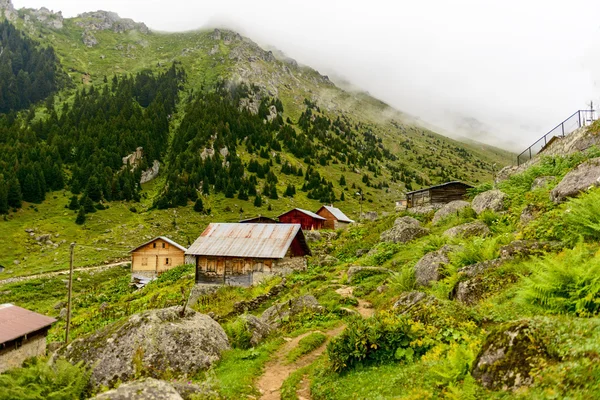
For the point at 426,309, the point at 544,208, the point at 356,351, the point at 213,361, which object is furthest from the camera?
the point at 544,208

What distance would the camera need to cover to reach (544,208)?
1819cm

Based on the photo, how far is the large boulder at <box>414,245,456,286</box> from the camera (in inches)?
673

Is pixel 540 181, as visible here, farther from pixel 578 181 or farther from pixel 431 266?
pixel 431 266

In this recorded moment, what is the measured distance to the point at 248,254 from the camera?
3481 cm

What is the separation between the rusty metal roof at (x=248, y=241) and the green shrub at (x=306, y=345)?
765 inches

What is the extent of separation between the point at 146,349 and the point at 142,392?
14.6ft

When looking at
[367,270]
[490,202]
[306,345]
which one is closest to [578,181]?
[490,202]

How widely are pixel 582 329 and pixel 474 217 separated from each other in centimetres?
2282

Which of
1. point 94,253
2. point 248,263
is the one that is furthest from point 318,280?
point 94,253

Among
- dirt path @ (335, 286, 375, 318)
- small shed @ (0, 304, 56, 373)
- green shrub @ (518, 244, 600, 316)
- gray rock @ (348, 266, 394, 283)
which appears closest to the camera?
green shrub @ (518, 244, 600, 316)

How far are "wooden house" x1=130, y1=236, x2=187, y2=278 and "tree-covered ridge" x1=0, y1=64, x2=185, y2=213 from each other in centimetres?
3962

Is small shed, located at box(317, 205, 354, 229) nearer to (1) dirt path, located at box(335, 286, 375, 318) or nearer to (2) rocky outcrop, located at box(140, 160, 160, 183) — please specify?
(1) dirt path, located at box(335, 286, 375, 318)

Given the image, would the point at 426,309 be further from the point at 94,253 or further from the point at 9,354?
the point at 94,253

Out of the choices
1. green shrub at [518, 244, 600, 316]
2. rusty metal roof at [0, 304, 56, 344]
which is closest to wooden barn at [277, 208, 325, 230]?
rusty metal roof at [0, 304, 56, 344]
